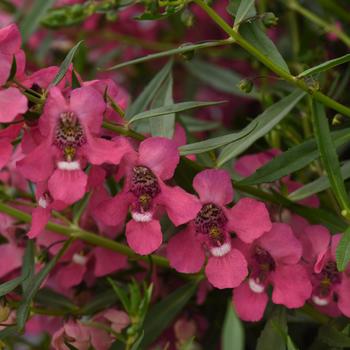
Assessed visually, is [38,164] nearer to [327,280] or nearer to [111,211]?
[111,211]

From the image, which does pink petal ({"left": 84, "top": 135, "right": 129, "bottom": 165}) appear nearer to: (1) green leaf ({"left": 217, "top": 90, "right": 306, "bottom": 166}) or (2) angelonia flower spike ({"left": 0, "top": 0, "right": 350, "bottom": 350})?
(2) angelonia flower spike ({"left": 0, "top": 0, "right": 350, "bottom": 350})

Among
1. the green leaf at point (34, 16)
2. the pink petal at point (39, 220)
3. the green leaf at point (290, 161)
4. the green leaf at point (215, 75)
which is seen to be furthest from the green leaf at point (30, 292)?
the green leaf at point (215, 75)

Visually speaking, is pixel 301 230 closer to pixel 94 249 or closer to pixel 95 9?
pixel 94 249

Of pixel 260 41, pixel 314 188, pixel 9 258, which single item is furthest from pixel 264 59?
pixel 9 258

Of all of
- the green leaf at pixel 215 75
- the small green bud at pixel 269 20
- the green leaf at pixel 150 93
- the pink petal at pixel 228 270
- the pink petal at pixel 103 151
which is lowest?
the green leaf at pixel 215 75

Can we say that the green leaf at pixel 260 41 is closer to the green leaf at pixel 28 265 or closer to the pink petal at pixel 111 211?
the pink petal at pixel 111 211
